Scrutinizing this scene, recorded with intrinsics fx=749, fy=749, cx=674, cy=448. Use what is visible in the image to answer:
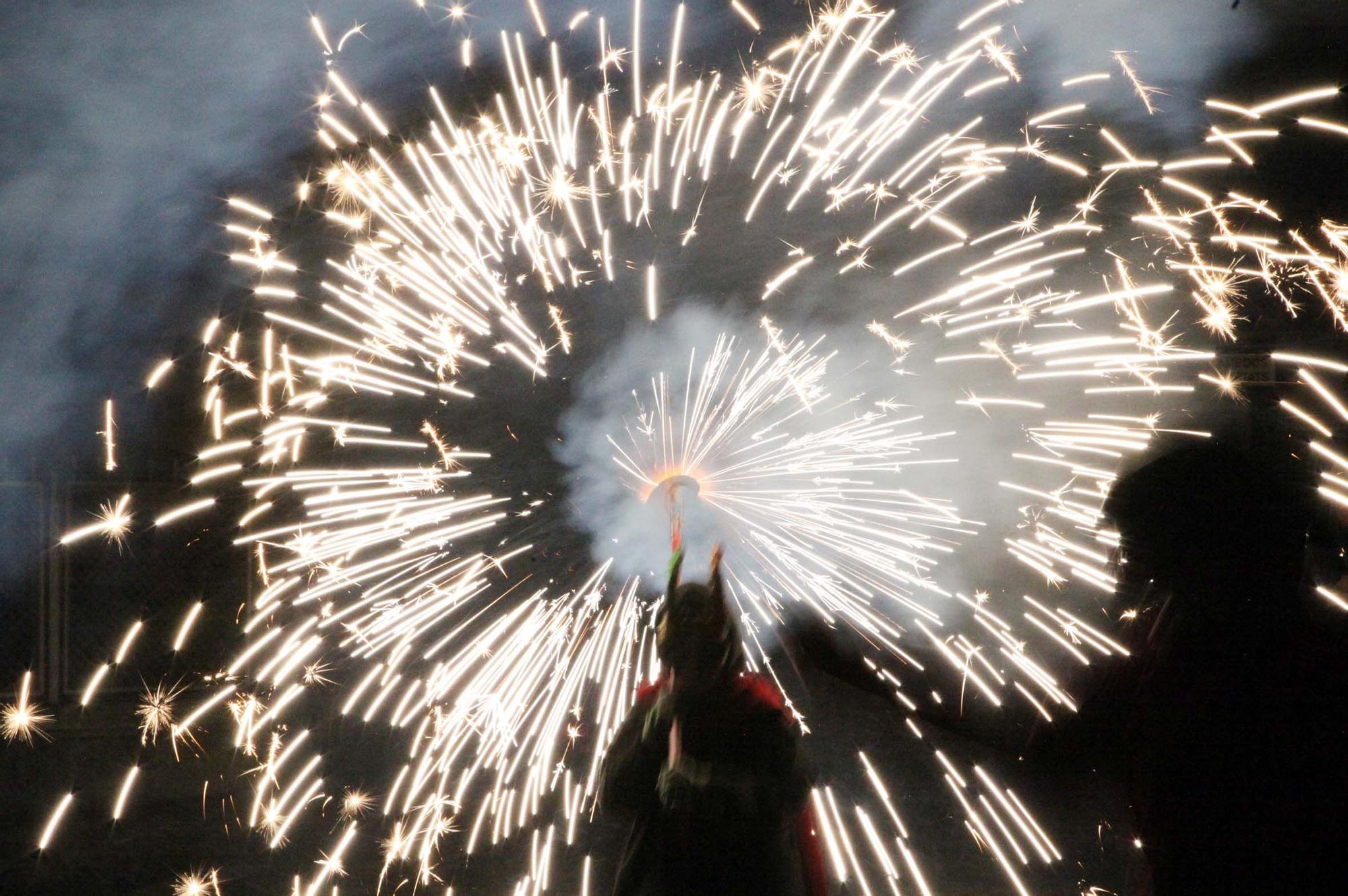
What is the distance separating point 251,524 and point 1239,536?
3.14 m

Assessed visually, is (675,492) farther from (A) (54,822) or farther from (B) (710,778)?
(A) (54,822)

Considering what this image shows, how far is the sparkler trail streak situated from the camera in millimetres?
2564

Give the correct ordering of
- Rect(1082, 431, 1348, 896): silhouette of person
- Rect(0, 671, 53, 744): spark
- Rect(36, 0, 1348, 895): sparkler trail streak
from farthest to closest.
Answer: Rect(0, 671, 53, 744): spark → Rect(36, 0, 1348, 895): sparkler trail streak → Rect(1082, 431, 1348, 896): silhouette of person

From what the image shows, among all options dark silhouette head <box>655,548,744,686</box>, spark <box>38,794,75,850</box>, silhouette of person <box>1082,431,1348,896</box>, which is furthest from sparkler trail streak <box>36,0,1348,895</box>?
dark silhouette head <box>655,548,744,686</box>

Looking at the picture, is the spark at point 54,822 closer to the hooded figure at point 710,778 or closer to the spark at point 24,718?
the spark at point 24,718

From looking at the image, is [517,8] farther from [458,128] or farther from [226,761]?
[226,761]

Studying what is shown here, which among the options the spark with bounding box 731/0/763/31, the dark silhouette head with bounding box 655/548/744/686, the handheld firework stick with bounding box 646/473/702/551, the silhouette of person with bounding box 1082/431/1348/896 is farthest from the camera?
the handheld firework stick with bounding box 646/473/702/551

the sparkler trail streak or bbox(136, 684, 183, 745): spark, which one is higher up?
the sparkler trail streak

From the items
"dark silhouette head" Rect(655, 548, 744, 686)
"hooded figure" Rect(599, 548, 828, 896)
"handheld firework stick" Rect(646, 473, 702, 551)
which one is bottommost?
"hooded figure" Rect(599, 548, 828, 896)

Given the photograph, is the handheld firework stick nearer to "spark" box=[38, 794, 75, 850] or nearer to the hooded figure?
the hooded figure

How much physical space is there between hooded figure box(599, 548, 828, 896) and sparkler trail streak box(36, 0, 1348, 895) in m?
0.95

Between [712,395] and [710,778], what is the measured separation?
1.59 m

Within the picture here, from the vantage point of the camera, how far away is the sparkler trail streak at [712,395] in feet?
8.41

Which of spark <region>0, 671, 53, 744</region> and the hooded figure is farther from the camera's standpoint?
spark <region>0, 671, 53, 744</region>
